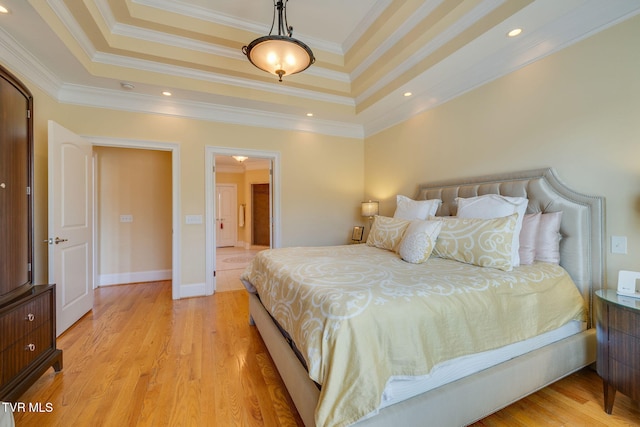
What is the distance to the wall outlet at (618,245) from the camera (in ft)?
5.62

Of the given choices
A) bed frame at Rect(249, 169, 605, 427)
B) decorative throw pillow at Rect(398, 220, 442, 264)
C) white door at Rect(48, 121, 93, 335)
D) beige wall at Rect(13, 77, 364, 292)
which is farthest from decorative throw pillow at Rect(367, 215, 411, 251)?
white door at Rect(48, 121, 93, 335)

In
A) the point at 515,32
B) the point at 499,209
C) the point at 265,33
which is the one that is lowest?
the point at 499,209

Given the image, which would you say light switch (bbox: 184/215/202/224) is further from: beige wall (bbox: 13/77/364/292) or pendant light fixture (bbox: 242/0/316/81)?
pendant light fixture (bbox: 242/0/316/81)

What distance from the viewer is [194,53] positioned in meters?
2.81

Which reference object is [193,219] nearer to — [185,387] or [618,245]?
[185,387]

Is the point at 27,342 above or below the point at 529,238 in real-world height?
below

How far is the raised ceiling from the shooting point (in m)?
1.97

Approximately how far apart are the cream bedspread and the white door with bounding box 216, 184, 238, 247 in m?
6.63

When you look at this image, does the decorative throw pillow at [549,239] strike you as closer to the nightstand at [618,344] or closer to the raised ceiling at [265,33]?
the nightstand at [618,344]

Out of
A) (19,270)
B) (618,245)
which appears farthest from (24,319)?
(618,245)

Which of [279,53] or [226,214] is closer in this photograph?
[279,53]

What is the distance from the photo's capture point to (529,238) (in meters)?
1.94

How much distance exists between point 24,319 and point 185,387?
108 centimetres

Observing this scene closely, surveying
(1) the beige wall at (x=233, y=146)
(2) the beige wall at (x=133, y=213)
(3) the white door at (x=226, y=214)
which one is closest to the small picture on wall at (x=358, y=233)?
(1) the beige wall at (x=233, y=146)
